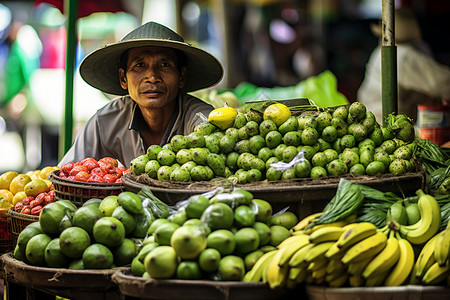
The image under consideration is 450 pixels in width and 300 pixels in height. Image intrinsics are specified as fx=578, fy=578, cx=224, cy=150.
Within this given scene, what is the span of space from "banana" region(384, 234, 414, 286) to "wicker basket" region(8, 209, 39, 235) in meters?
1.80

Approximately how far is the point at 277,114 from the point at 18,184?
5.62ft

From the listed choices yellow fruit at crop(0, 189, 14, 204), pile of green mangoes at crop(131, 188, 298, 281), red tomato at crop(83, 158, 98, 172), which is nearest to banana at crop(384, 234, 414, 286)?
pile of green mangoes at crop(131, 188, 298, 281)

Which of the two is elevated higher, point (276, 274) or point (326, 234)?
point (326, 234)

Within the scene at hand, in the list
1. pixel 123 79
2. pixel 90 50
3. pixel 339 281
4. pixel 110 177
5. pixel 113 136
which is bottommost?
pixel 339 281

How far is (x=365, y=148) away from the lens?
8.73 feet

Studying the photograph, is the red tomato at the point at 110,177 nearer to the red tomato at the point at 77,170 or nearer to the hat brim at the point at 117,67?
the red tomato at the point at 77,170

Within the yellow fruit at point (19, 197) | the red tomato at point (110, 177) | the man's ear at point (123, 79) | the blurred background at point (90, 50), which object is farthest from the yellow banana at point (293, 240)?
the blurred background at point (90, 50)

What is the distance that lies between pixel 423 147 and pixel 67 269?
2.00 meters

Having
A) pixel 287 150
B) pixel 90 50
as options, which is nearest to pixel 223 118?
pixel 287 150

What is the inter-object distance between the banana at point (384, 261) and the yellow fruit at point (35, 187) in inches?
80.6

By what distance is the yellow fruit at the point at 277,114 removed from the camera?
282 centimetres

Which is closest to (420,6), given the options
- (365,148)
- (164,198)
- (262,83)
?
(262,83)

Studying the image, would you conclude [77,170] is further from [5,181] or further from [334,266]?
[334,266]

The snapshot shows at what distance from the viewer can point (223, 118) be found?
115 inches
